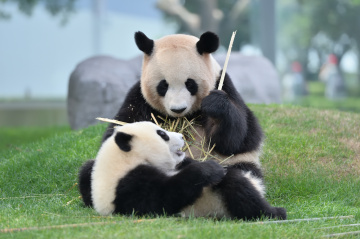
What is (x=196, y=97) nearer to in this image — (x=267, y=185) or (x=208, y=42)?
(x=208, y=42)

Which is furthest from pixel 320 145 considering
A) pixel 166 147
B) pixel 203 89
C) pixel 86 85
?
pixel 86 85

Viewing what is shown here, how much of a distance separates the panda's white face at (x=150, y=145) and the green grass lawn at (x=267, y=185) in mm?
394

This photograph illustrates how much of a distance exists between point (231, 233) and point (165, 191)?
0.56 m

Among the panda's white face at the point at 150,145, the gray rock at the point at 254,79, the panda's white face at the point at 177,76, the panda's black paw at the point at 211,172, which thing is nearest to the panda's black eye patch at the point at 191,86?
the panda's white face at the point at 177,76

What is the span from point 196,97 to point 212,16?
1249 cm

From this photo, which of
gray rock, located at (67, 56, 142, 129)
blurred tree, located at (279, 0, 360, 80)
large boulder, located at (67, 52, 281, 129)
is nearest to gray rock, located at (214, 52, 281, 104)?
large boulder, located at (67, 52, 281, 129)

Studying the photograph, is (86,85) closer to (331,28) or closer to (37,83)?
(37,83)

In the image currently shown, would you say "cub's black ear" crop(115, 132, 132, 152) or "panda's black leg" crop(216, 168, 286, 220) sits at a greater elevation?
"cub's black ear" crop(115, 132, 132, 152)

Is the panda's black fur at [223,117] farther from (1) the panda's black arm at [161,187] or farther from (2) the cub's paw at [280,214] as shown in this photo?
(2) the cub's paw at [280,214]

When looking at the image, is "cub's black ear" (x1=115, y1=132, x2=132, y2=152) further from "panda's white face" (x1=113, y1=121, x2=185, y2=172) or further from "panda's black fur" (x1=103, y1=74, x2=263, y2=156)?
"panda's black fur" (x1=103, y1=74, x2=263, y2=156)

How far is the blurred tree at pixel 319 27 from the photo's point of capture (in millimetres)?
16188

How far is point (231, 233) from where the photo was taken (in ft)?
10.6

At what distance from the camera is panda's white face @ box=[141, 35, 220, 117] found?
416 cm

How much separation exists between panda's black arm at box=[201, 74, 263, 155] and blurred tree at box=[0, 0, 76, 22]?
10681mm
